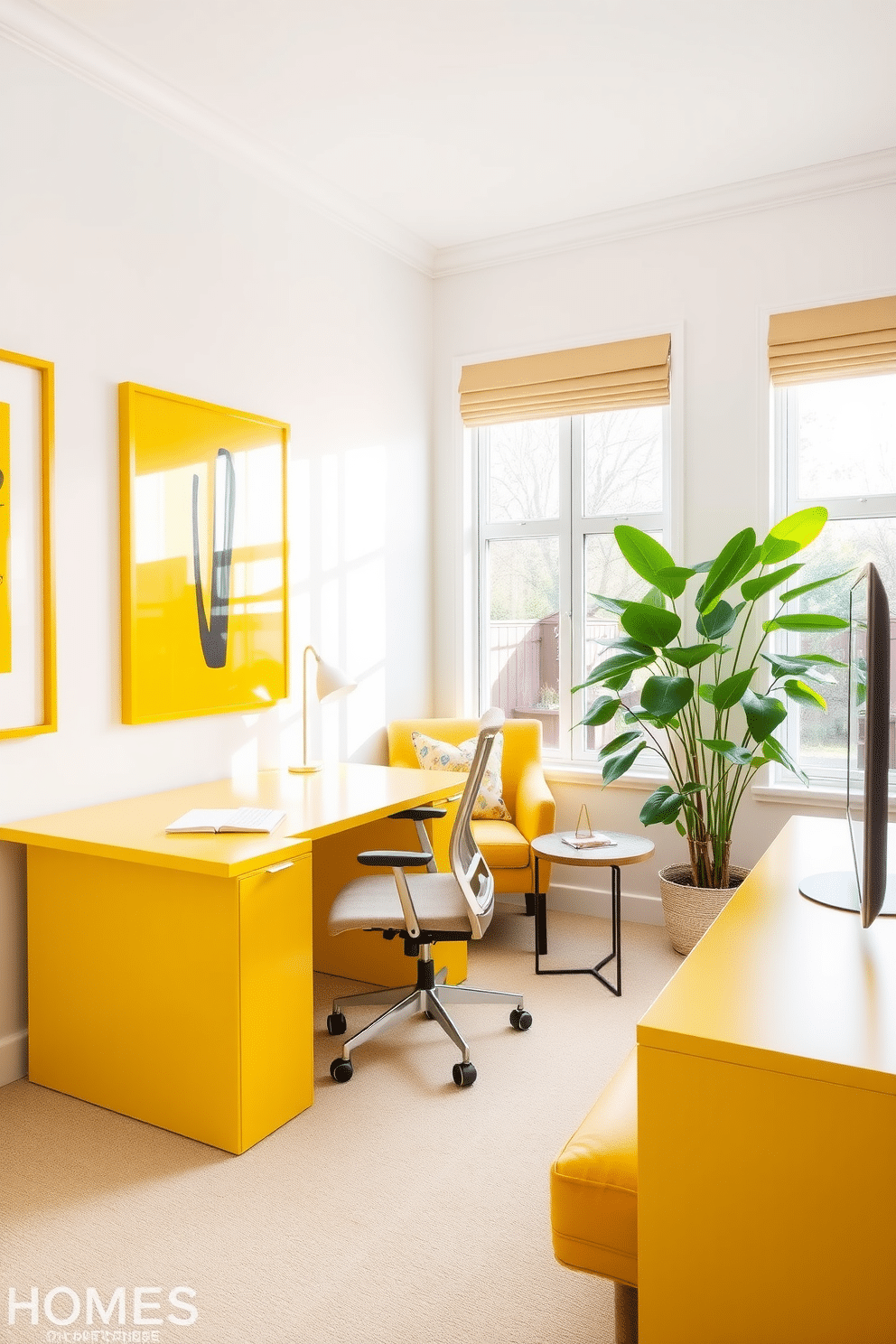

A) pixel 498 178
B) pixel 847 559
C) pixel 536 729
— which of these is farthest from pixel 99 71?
pixel 847 559

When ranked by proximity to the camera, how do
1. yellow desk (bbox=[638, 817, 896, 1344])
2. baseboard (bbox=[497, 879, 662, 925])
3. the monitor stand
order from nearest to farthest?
yellow desk (bbox=[638, 817, 896, 1344]) < the monitor stand < baseboard (bbox=[497, 879, 662, 925])

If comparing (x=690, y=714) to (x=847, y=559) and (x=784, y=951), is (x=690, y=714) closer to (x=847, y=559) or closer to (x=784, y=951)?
(x=847, y=559)

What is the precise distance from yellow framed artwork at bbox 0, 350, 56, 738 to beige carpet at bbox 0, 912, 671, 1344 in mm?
1069

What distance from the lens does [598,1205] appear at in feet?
3.99

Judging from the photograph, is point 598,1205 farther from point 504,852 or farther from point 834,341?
point 834,341

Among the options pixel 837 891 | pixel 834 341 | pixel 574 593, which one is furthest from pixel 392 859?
pixel 834 341

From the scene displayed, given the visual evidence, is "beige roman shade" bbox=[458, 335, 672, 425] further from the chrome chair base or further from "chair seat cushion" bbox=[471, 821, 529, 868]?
the chrome chair base

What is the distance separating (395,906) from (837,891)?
130cm

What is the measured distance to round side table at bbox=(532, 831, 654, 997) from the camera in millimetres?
3119

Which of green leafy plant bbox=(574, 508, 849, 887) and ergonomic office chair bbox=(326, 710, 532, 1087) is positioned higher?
green leafy plant bbox=(574, 508, 849, 887)

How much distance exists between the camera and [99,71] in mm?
2705

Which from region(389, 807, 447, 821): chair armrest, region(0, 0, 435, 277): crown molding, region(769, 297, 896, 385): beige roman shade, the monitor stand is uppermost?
region(0, 0, 435, 277): crown molding

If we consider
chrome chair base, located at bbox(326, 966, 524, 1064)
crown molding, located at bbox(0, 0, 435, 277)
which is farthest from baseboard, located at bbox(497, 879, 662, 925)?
crown molding, located at bbox(0, 0, 435, 277)

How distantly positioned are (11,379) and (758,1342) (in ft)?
8.63
